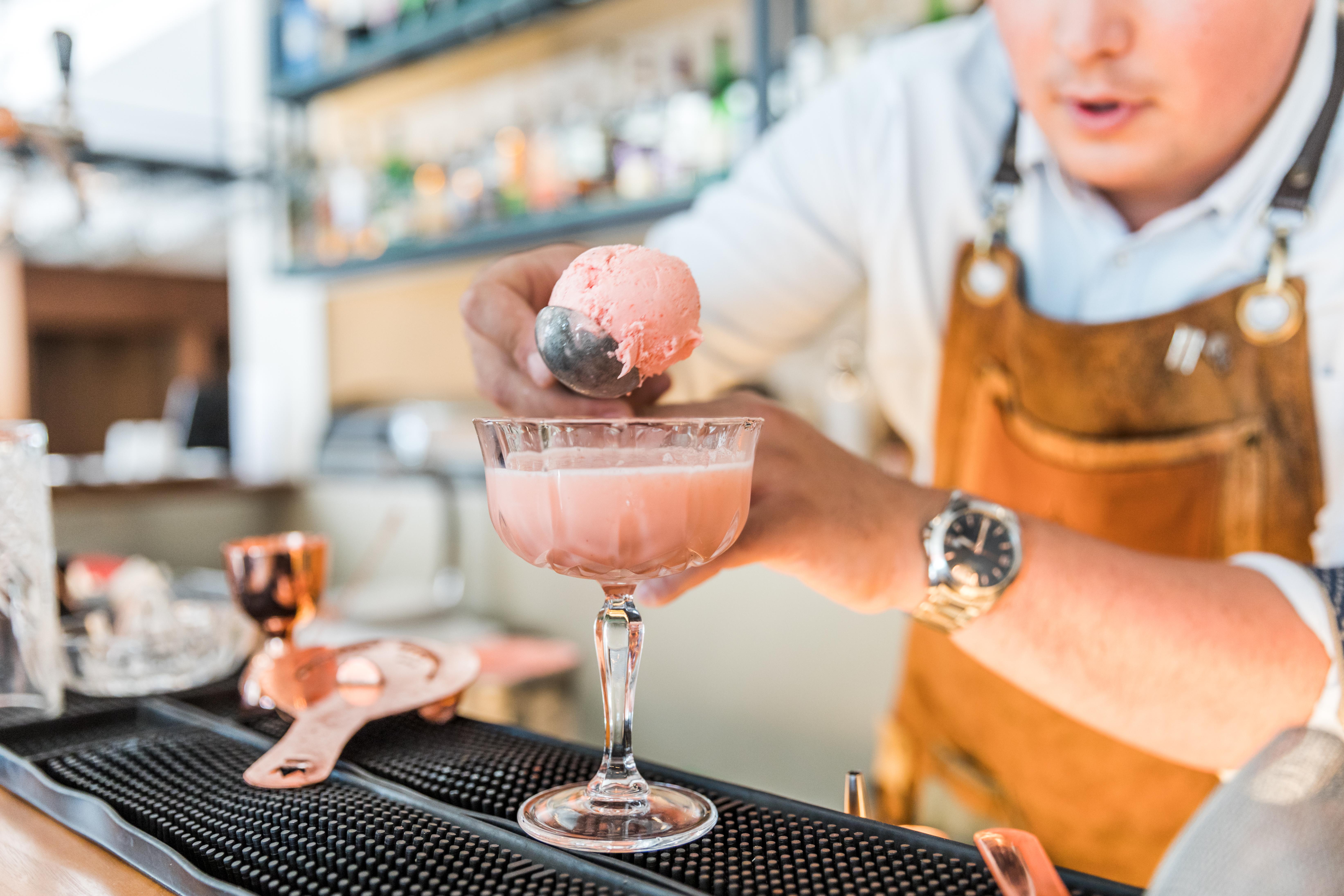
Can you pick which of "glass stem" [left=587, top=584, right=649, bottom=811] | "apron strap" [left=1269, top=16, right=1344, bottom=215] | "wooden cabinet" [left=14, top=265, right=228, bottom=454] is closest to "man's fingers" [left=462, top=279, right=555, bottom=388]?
"glass stem" [left=587, top=584, right=649, bottom=811]

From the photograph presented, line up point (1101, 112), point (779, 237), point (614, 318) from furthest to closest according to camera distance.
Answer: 1. point (779, 237)
2. point (1101, 112)
3. point (614, 318)

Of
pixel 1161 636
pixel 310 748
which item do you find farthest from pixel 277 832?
pixel 1161 636

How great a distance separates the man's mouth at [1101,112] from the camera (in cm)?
112

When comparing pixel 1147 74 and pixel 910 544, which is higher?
pixel 1147 74

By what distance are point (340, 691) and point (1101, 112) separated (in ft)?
3.32

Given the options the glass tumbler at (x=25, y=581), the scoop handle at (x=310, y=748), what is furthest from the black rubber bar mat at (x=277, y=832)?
the glass tumbler at (x=25, y=581)

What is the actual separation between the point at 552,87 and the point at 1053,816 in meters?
2.65

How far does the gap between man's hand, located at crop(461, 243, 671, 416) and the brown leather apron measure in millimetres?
612

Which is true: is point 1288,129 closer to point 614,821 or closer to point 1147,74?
point 1147,74

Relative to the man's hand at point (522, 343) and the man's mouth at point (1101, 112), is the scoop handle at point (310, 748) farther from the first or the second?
the man's mouth at point (1101, 112)

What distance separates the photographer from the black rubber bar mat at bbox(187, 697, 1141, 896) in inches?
23.0

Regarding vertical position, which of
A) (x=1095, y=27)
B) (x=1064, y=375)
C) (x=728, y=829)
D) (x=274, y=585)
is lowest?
(x=728, y=829)

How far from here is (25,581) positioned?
3.23 ft

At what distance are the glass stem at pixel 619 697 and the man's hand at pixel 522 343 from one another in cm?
20
